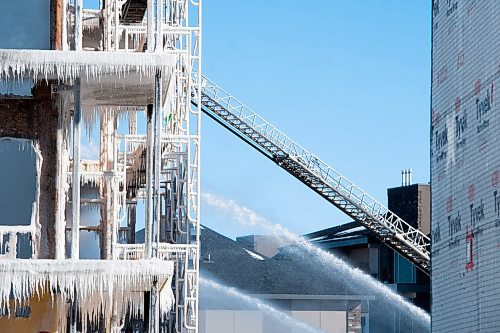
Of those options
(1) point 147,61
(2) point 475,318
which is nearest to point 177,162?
(2) point 475,318

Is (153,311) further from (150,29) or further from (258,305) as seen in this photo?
(258,305)

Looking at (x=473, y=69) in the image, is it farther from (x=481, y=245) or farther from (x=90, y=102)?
(x=90, y=102)

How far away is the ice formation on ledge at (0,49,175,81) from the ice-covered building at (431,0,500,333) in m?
12.1

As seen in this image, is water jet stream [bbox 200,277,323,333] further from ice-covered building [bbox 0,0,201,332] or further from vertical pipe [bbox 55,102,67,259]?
vertical pipe [bbox 55,102,67,259]

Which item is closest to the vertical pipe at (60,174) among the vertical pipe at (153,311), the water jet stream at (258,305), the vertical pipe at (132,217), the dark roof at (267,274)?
the vertical pipe at (153,311)

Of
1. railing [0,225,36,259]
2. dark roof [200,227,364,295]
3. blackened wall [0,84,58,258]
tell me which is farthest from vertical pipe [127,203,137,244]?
dark roof [200,227,364,295]

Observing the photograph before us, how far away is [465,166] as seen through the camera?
29.7m

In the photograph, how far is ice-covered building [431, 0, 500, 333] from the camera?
1069 inches

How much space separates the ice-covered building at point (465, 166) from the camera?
27141mm

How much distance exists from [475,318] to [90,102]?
13.9 meters

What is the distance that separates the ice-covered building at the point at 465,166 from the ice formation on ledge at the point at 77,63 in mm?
12072

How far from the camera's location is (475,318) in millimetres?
28828

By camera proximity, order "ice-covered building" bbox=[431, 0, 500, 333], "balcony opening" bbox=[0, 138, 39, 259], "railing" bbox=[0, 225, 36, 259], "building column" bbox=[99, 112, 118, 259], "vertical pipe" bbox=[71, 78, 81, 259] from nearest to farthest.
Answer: "vertical pipe" bbox=[71, 78, 81, 259]
"railing" bbox=[0, 225, 36, 259]
"balcony opening" bbox=[0, 138, 39, 259]
"building column" bbox=[99, 112, 118, 259]
"ice-covered building" bbox=[431, 0, 500, 333]

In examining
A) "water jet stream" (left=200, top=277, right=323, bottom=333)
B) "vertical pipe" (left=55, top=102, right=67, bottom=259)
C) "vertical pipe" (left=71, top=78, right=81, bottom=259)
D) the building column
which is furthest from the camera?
"water jet stream" (left=200, top=277, right=323, bottom=333)
